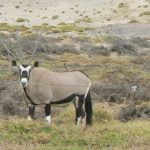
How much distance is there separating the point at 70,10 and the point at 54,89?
5250 cm

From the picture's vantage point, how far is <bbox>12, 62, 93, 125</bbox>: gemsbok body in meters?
11.8

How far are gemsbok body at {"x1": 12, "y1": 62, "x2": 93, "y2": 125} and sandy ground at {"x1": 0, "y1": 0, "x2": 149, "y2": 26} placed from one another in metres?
42.4

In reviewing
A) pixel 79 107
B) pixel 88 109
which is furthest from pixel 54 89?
pixel 88 109

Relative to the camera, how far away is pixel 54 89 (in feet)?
39.2

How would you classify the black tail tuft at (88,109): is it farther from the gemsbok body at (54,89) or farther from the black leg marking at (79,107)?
the black leg marking at (79,107)

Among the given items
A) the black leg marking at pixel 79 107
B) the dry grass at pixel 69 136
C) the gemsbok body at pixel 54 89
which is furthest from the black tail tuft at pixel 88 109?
the dry grass at pixel 69 136

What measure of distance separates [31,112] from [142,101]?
562 cm

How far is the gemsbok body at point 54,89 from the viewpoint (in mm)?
11781

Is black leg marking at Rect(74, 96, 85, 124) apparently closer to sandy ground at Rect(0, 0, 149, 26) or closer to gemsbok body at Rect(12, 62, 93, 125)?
gemsbok body at Rect(12, 62, 93, 125)

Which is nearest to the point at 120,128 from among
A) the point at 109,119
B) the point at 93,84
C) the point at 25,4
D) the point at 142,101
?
the point at 109,119

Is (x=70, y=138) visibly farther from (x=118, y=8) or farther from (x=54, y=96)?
(x=118, y=8)

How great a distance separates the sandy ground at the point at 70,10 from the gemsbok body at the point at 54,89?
139 ft

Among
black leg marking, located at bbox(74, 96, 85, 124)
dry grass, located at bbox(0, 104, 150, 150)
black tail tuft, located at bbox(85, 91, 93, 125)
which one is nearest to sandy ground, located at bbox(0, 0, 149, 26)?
black tail tuft, located at bbox(85, 91, 93, 125)

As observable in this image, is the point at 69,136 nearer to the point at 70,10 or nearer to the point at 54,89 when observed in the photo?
the point at 54,89
